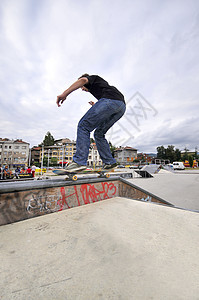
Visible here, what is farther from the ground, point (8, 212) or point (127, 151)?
point (127, 151)

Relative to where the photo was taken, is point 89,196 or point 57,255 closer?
point 57,255

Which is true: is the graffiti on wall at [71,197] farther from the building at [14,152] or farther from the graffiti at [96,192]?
the building at [14,152]

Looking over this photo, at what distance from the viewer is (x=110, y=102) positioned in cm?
223

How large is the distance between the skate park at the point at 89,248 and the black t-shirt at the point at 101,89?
1460 millimetres

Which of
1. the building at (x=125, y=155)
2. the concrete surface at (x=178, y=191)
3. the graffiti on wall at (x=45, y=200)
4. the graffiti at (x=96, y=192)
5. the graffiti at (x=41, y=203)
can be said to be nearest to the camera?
the graffiti on wall at (x=45, y=200)

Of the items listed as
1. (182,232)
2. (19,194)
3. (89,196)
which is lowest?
(182,232)

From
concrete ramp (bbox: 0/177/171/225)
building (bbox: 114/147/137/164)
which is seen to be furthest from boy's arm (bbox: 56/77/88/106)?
building (bbox: 114/147/137/164)

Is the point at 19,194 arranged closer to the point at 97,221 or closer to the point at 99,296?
the point at 97,221

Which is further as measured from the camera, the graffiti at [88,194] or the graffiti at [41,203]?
the graffiti at [88,194]

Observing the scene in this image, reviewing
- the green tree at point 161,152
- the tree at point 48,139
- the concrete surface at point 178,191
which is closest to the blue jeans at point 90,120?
the concrete surface at point 178,191

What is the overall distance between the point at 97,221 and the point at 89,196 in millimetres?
698

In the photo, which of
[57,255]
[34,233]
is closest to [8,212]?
[34,233]

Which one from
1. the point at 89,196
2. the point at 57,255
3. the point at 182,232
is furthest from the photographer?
the point at 89,196

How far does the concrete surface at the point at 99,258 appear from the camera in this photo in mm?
725
